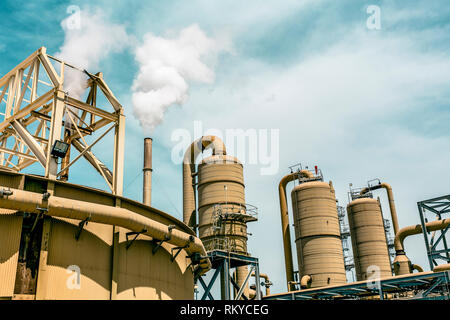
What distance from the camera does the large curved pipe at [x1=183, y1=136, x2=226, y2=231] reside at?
3200cm

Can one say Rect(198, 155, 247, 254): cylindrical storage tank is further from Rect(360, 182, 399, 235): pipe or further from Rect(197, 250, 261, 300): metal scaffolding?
Rect(360, 182, 399, 235): pipe

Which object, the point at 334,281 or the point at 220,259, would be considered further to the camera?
the point at 334,281

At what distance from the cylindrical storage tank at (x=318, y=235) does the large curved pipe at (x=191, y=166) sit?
691 cm

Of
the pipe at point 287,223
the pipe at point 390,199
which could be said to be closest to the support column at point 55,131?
the pipe at point 287,223

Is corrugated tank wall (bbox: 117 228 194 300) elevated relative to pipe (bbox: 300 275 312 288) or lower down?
lower down

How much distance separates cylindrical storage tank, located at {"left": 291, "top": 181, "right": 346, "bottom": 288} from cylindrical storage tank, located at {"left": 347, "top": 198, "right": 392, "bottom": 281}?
18.3ft

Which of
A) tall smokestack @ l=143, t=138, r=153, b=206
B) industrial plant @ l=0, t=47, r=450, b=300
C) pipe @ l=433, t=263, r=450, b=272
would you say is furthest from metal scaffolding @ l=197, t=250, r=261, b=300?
pipe @ l=433, t=263, r=450, b=272

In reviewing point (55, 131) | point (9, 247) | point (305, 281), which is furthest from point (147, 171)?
point (9, 247)

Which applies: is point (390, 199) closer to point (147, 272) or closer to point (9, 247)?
point (147, 272)

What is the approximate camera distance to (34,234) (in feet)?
41.2
